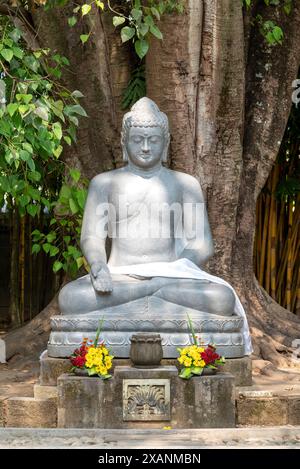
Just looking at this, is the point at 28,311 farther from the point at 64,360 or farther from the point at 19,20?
the point at 64,360

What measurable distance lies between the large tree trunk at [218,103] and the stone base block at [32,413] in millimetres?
2459

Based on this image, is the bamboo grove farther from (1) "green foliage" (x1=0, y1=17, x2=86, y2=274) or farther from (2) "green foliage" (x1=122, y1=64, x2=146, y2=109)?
(1) "green foliage" (x1=0, y1=17, x2=86, y2=274)

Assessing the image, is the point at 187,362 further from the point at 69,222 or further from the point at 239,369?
the point at 69,222

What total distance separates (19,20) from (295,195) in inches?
158

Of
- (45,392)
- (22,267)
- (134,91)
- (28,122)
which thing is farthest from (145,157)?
(22,267)

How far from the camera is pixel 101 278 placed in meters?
6.32

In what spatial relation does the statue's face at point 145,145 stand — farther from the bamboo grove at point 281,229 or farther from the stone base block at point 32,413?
the bamboo grove at point 281,229

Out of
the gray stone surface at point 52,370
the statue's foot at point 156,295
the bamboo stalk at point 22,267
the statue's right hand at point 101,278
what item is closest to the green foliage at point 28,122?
the statue's right hand at point 101,278

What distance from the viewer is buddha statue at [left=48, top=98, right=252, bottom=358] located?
6.16 meters

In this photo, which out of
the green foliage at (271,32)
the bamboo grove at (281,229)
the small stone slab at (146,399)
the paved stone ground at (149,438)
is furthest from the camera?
the bamboo grove at (281,229)

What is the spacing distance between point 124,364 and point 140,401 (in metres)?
0.40

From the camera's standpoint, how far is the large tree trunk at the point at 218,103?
7754 mm

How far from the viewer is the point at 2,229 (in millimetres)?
12047

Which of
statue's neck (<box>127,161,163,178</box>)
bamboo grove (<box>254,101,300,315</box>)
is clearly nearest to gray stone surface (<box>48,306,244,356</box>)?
statue's neck (<box>127,161,163,178</box>)
